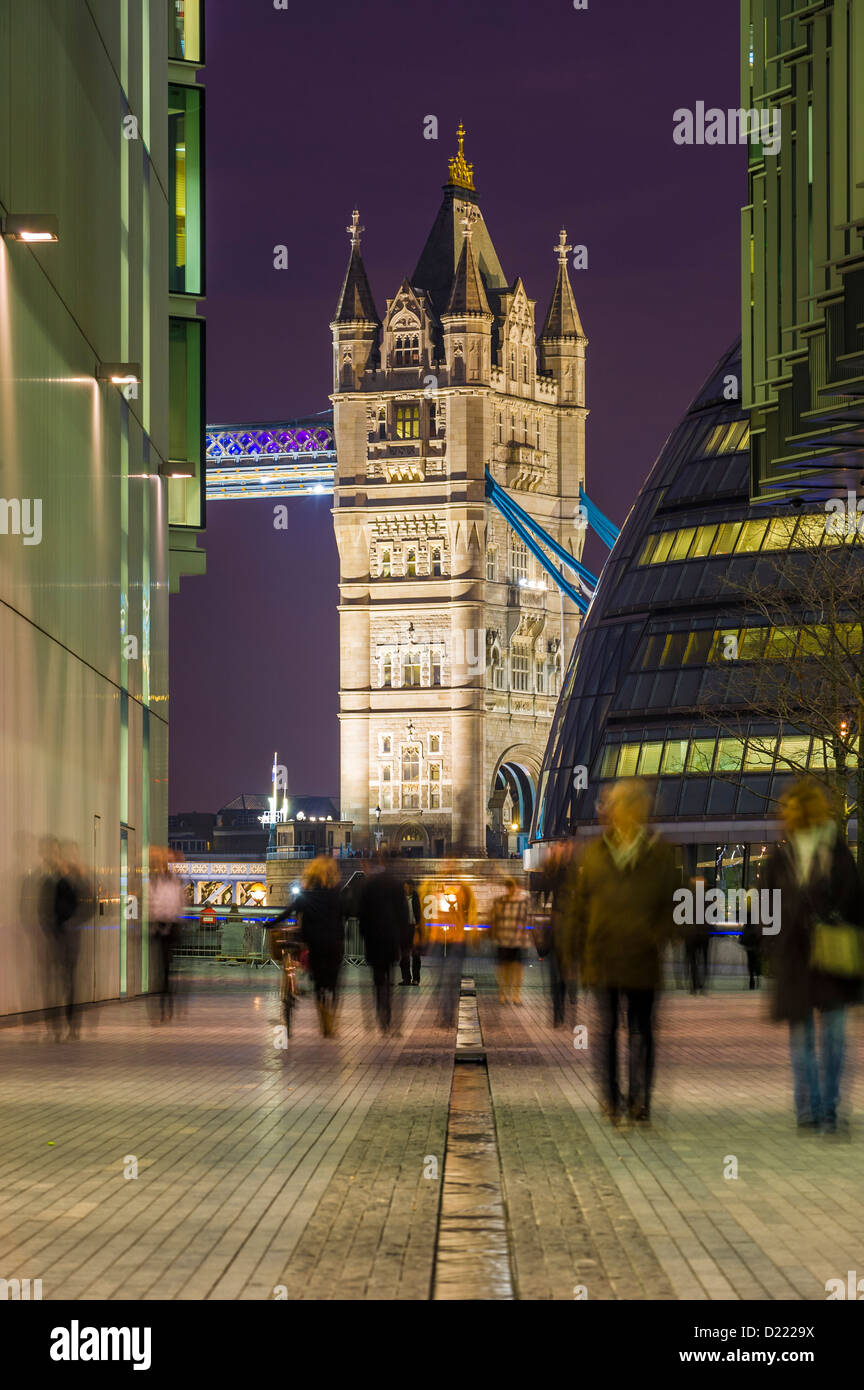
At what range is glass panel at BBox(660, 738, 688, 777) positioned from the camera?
63000 millimetres

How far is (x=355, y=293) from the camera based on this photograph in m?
143

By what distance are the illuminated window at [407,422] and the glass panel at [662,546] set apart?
239ft

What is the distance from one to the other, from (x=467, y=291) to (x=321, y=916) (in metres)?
122

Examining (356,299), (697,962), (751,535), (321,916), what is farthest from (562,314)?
(321,916)

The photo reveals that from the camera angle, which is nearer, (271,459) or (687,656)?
(687,656)

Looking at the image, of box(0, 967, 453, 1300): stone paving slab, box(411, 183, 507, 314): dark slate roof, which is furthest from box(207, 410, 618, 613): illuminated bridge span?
box(0, 967, 453, 1300): stone paving slab

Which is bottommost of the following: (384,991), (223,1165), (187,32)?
(223,1165)

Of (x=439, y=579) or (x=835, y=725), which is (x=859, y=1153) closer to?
(x=835, y=725)

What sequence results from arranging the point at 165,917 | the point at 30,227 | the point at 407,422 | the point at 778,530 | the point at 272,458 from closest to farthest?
1. the point at 30,227
2. the point at 165,917
3. the point at 778,530
4. the point at 407,422
5. the point at 272,458

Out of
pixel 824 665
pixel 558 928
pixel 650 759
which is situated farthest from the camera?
pixel 650 759

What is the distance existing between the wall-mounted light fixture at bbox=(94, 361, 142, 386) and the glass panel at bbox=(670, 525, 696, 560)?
36.0m

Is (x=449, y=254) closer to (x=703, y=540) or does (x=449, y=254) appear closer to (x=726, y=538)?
(x=703, y=540)

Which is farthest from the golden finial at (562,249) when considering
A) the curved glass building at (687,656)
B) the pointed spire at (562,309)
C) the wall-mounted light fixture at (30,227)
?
the wall-mounted light fixture at (30,227)
